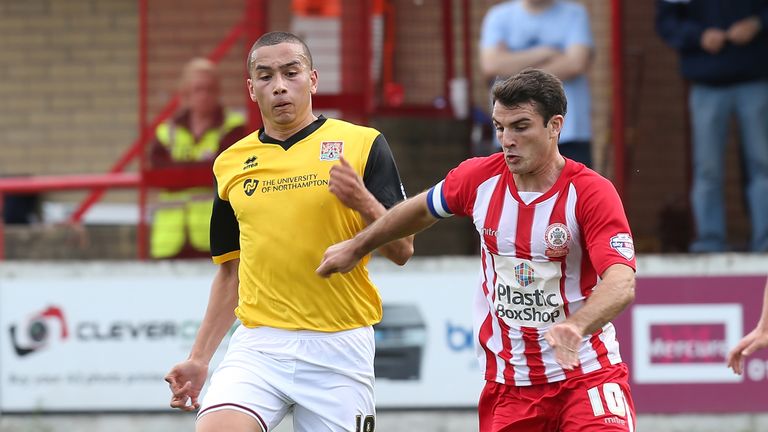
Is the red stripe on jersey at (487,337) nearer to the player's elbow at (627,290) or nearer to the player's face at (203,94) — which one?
the player's elbow at (627,290)

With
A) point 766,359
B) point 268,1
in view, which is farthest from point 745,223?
point 268,1

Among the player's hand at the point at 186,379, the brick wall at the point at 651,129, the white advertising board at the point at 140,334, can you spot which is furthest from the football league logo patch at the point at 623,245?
the brick wall at the point at 651,129

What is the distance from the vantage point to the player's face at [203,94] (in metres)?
9.25

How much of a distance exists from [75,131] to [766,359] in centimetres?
751

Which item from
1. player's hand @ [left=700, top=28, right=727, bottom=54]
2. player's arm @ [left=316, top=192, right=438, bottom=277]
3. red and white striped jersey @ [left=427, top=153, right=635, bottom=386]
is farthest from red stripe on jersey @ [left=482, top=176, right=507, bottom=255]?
player's hand @ [left=700, top=28, right=727, bottom=54]

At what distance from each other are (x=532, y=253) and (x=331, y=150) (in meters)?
0.94

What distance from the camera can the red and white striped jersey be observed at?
5.04 meters

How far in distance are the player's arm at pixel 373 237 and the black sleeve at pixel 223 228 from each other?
0.75 meters

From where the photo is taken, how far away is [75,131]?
13.6 m

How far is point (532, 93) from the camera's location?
16.4 ft

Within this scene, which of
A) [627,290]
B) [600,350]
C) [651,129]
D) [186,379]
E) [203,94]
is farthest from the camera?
[651,129]

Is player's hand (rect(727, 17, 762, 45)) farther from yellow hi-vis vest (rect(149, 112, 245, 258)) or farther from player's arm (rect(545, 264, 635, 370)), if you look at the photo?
player's arm (rect(545, 264, 635, 370))

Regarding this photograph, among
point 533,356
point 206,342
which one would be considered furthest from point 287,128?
point 533,356

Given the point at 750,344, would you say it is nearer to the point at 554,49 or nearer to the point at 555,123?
the point at 555,123
